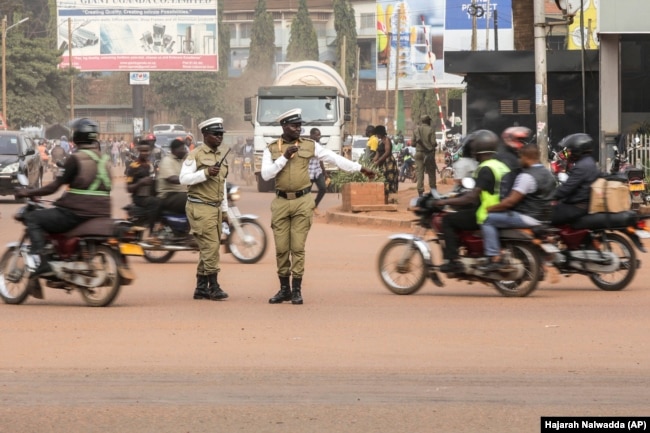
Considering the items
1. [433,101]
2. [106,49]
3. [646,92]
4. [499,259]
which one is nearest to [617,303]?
[499,259]

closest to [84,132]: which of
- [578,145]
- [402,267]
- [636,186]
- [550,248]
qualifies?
[402,267]

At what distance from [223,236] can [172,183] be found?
0.93 metres

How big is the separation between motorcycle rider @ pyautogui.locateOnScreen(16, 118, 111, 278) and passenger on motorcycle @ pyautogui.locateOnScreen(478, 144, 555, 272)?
11.4 feet

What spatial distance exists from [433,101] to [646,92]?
2485 inches

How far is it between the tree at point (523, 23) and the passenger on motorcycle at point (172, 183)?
584 inches

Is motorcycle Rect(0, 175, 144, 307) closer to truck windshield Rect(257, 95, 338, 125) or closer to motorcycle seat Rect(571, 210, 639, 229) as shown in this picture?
motorcycle seat Rect(571, 210, 639, 229)

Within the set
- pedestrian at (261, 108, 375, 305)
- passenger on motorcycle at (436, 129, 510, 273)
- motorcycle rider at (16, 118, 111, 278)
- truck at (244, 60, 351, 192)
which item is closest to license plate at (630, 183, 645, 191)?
passenger on motorcycle at (436, 129, 510, 273)

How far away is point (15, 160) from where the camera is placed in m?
30.8

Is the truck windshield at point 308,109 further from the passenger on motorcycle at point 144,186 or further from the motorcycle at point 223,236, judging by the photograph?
the motorcycle at point 223,236

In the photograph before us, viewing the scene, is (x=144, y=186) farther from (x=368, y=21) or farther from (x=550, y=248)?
(x=368, y=21)

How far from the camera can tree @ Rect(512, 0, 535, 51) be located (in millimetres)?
29156

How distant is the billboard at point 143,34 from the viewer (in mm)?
71812

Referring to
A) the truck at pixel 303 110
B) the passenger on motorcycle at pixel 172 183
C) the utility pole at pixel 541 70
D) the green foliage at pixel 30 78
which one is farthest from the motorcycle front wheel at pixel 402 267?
the green foliage at pixel 30 78

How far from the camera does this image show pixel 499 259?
39.7 ft
